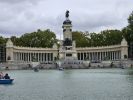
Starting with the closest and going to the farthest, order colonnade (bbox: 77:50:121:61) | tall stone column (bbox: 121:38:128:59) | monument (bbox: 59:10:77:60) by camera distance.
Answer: tall stone column (bbox: 121:38:128:59) → monument (bbox: 59:10:77:60) → colonnade (bbox: 77:50:121:61)

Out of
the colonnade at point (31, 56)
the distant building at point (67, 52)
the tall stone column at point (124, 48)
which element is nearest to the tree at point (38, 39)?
the colonnade at point (31, 56)

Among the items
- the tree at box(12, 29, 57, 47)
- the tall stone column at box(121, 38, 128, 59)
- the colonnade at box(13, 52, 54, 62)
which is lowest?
the colonnade at box(13, 52, 54, 62)

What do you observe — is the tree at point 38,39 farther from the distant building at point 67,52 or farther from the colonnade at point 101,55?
the colonnade at point 101,55

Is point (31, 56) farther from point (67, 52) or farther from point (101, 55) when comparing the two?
point (101, 55)

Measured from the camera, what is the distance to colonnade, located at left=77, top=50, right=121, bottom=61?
14824 cm

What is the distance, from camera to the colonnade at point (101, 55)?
486 feet

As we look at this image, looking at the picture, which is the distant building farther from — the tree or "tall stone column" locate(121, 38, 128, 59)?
the tree

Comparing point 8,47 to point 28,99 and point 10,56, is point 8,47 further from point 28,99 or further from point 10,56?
point 28,99

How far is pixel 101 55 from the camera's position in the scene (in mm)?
153875

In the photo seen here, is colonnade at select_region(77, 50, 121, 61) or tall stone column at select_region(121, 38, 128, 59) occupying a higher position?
tall stone column at select_region(121, 38, 128, 59)

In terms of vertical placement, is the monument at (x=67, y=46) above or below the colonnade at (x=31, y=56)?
above

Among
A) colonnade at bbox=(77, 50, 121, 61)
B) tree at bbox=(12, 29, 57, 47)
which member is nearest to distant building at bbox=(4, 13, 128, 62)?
colonnade at bbox=(77, 50, 121, 61)

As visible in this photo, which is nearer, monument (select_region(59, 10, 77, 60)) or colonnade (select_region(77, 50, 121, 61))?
monument (select_region(59, 10, 77, 60))

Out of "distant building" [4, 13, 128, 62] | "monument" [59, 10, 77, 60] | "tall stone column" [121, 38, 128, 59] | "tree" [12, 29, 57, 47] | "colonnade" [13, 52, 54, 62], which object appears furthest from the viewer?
"tree" [12, 29, 57, 47]
